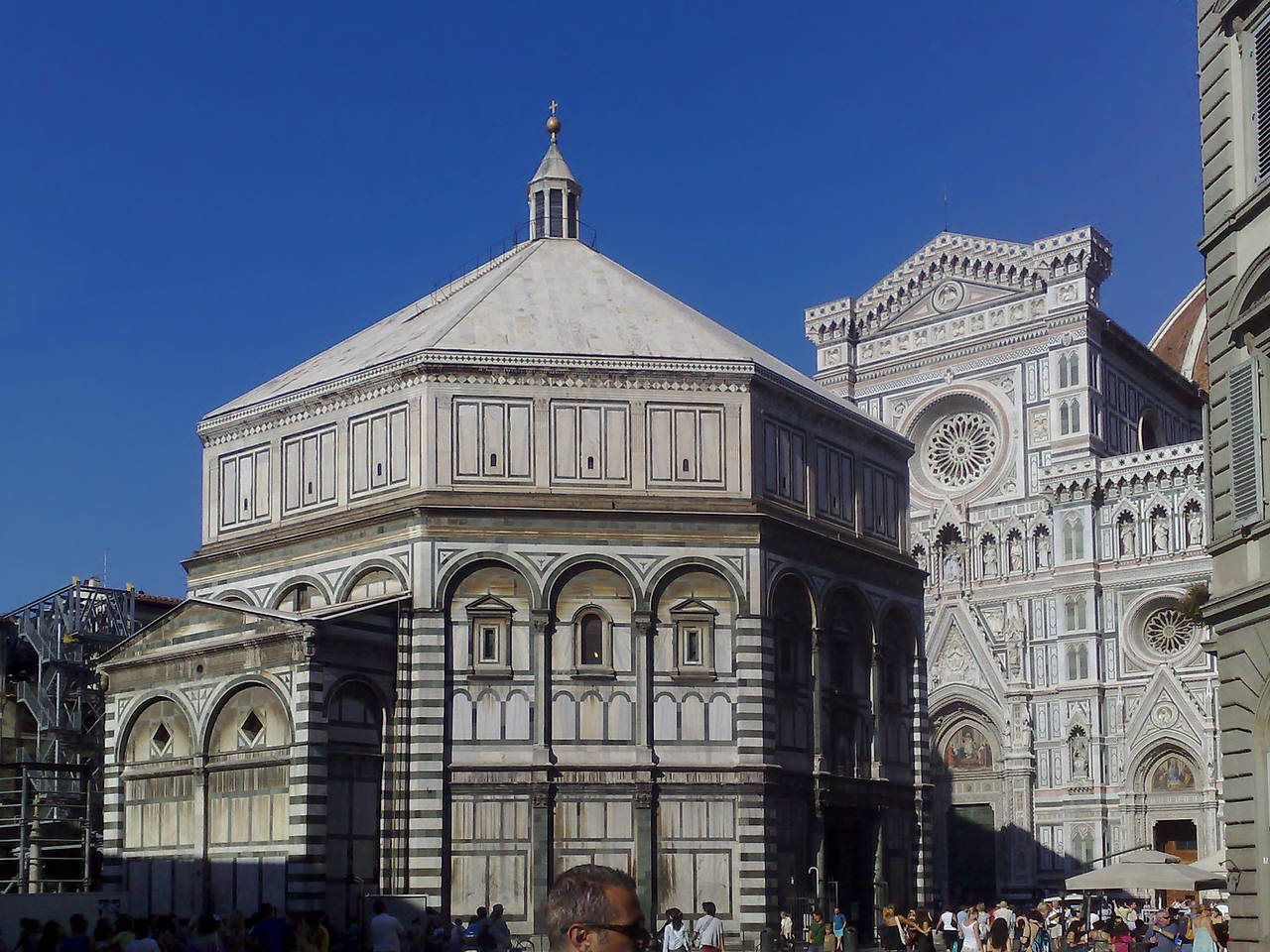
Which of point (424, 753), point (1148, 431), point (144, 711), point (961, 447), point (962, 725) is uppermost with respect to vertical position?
point (1148, 431)

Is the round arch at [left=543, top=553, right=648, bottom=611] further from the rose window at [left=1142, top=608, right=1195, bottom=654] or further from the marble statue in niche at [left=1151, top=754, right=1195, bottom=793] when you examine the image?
the rose window at [left=1142, top=608, right=1195, bottom=654]

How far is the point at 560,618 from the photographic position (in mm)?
40219

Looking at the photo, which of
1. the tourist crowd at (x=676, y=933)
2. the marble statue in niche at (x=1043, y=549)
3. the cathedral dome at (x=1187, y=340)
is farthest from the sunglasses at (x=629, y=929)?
the cathedral dome at (x=1187, y=340)

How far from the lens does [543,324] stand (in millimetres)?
43406

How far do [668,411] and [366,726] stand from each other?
399 inches

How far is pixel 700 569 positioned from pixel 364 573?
780cm

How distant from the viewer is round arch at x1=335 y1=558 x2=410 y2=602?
132 ft

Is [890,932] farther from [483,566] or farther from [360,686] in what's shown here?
[360,686]

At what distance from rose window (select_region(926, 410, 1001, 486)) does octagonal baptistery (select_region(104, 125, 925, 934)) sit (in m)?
30.7

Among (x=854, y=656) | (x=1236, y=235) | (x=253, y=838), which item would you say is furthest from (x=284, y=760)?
(x=1236, y=235)

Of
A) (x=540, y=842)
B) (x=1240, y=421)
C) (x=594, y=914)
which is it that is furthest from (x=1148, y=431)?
Result: (x=594, y=914)

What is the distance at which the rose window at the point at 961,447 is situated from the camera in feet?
244

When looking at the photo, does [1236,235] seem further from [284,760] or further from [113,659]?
[113,659]

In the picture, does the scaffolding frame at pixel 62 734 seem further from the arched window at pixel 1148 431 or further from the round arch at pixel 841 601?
the arched window at pixel 1148 431
